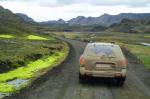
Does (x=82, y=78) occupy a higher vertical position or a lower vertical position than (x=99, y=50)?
lower

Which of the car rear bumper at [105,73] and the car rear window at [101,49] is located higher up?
the car rear window at [101,49]

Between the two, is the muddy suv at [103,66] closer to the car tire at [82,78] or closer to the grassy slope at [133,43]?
the car tire at [82,78]

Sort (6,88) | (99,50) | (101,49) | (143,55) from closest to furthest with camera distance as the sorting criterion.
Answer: (6,88)
(99,50)
(101,49)
(143,55)

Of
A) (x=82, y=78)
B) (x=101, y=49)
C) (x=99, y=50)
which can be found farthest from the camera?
(x=101, y=49)

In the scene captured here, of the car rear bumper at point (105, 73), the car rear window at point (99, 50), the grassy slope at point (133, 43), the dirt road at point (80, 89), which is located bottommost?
the grassy slope at point (133, 43)

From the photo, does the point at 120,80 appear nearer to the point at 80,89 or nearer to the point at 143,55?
the point at 80,89

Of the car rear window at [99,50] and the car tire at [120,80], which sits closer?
the car tire at [120,80]

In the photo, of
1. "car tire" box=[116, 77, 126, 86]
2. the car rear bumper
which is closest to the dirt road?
"car tire" box=[116, 77, 126, 86]

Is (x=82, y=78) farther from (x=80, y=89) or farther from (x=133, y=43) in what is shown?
(x=133, y=43)

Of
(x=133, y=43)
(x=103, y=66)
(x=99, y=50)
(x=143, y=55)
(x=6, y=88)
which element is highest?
(x=99, y=50)

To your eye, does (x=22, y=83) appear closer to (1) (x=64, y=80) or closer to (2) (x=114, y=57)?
(1) (x=64, y=80)

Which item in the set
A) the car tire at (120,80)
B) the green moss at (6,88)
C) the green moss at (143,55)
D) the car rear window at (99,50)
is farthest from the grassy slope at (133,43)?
the green moss at (6,88)

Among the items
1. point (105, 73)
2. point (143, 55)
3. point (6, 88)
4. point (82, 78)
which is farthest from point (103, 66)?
point (143, 55)

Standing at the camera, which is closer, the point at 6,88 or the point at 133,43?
the point at 6,88
